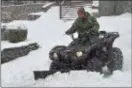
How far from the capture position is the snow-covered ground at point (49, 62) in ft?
32.6

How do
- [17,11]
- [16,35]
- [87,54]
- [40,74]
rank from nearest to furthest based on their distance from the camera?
[40,74], [87,54], [16,35], [17,11]

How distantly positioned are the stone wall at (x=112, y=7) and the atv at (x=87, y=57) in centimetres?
764

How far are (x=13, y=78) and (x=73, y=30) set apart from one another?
188 cm

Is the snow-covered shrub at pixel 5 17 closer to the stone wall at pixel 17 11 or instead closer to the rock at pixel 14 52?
the stone wall at pixel 17 11

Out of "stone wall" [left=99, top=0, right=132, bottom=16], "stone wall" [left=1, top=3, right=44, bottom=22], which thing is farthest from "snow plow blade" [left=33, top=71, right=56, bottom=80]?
"stone wall" [left=99, top=0, right=132, bottom=16]

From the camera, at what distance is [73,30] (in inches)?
445

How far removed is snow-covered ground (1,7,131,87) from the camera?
995 cm

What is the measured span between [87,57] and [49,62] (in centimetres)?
142

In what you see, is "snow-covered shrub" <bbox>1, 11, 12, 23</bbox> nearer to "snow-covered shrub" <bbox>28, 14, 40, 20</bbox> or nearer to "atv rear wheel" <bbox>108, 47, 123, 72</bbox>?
"snow-covered shrub" <bbox>28, 14, 40, 20</bbox>

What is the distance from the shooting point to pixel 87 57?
1066cm

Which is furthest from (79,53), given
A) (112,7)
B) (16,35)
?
(112,7)

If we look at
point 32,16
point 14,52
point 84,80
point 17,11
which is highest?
point 17,11

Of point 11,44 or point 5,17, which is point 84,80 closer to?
point 11,44

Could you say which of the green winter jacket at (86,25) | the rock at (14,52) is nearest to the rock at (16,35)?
the rock at (14,52)
